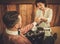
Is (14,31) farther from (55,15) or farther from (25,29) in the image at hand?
(55,15)

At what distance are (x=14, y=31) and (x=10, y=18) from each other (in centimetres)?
15

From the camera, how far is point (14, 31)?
6.77ft

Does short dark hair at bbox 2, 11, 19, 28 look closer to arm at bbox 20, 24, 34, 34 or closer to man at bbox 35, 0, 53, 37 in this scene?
arm at bbox 20, 24, 34, 34

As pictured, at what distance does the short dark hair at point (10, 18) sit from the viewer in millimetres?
2041

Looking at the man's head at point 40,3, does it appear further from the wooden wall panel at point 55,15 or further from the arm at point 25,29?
the arm at point 25,29

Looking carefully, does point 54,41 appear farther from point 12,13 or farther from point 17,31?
point 12,13

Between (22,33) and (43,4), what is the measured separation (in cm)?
41

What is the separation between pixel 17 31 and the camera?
207cm

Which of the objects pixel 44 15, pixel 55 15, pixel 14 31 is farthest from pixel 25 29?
pixel 55 15

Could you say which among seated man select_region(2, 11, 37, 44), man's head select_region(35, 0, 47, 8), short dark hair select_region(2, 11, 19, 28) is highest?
man's head select_region(35, 0, 47, 8)

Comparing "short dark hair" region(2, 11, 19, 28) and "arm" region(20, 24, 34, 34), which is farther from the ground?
"short dark hair" region(2, 11, 19, 28)

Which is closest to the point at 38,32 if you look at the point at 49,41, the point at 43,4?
the point at 49,41

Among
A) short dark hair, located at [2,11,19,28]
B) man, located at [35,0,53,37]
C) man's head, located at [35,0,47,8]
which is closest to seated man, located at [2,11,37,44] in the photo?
short dark hair, located at [2,11,19,28]

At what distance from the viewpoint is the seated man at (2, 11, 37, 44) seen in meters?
2.06
